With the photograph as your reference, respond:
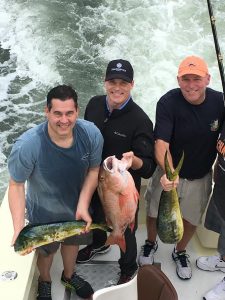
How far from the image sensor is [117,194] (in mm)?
1940

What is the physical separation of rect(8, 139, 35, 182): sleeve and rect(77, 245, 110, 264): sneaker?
98 centimetres

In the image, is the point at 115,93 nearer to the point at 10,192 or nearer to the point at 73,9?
the point at 10,192

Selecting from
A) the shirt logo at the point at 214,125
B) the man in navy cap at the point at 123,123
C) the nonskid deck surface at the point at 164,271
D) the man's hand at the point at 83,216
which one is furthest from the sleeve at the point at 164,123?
the nonskid deck surface at the point at 164,271

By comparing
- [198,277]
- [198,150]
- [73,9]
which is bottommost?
[198,277]

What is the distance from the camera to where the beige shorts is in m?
2.59

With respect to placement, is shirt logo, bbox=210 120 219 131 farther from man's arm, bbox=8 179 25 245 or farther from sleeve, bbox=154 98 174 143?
man's arm, bbox=8 179 25 245

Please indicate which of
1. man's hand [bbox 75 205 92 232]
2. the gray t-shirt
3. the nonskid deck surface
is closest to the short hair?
the gray t-shirt

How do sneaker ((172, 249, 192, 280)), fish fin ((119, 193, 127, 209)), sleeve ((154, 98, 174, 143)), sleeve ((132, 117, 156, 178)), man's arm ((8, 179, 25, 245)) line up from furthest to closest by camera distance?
1. sneaker ((172, 249, 192, 280))
2. sleeve ((154, 98, 174, 143))
3. sleeve ((132, 117, 156, 178))
4. man's arm ((8, 179, 25, 245))
5. fish fin ((119, 193, 127, 209))

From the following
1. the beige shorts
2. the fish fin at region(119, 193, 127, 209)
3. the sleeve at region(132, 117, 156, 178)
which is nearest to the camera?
the fish fin at region(119, 193, 127, 209)

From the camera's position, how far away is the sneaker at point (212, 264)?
281 centimetres

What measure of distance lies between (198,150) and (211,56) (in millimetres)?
5989

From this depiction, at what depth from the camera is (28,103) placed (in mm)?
7398

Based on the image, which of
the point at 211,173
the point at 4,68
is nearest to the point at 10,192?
the point at 211,173

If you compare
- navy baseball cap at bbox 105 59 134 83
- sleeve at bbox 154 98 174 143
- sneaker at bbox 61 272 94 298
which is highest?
navy baseball cap at bbox 105 59 134 83
